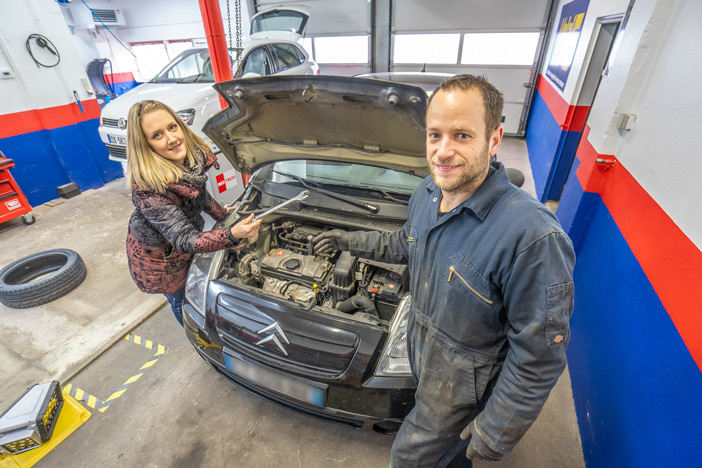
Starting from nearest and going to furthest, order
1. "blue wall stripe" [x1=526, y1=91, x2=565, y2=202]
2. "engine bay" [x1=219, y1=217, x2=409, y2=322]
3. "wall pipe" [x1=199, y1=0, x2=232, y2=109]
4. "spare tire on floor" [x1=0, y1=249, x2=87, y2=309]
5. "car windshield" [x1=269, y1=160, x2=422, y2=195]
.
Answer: "engine bay" [x1=219, y1=217, x2=409, y2=322], "car windshield" [x1=269, y1=160, x2=422, y2=195], "spare tire on floor" [x1=0, y1=249, x2=87, y2=309], "wall pipe" [x1=199, y1=0, x2=232, y2=109], "blue wall stripe" [x1=526, y1=91, x2=565, y2=202]

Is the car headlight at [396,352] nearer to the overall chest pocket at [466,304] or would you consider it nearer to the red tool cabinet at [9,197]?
the overall chest pocket at [466,304]

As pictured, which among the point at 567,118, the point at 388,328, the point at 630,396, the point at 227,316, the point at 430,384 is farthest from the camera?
the point at 567,118

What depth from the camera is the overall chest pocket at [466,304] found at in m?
1.02

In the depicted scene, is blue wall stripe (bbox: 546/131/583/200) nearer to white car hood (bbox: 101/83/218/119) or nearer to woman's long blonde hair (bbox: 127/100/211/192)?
woman's long blonde hair (bbox: 127/100/211/192)

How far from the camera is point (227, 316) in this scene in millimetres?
1680

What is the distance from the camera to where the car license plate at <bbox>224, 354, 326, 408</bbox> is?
5.08 feet

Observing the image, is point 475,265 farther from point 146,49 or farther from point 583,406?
point 146,49

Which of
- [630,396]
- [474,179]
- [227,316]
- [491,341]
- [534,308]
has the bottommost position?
[630,396]

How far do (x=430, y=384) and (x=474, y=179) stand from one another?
759 mm

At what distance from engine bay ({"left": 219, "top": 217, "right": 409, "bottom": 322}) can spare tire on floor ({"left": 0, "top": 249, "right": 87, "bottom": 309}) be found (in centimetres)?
210

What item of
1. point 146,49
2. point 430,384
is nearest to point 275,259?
point 430,384

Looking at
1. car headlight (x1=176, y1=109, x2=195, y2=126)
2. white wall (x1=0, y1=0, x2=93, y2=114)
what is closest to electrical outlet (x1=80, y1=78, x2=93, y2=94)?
white wall (x1=0, y1=0, x2=93, y2=114)

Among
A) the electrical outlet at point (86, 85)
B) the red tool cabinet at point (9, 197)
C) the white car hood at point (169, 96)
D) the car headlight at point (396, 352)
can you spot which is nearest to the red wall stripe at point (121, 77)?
the electrical outlet at point (86, 85)

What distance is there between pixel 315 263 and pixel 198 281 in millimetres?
684
